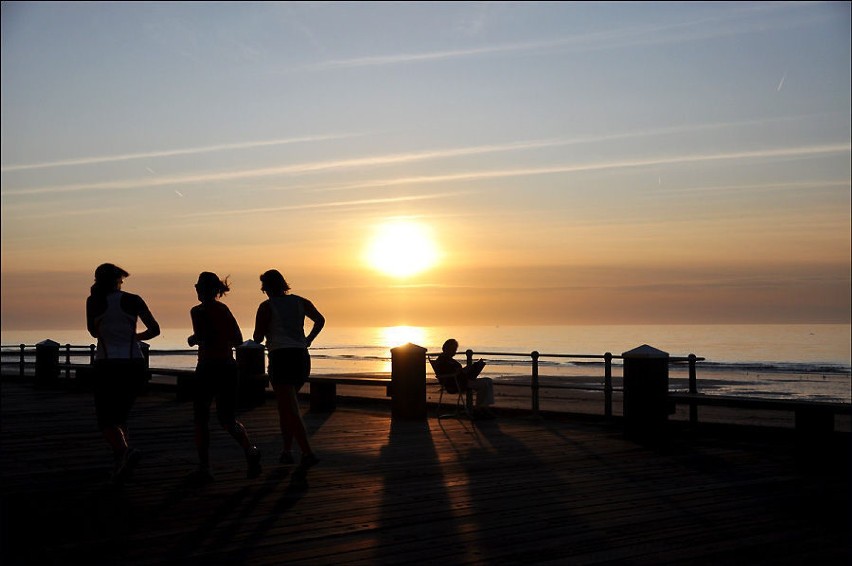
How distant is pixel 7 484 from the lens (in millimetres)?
8539

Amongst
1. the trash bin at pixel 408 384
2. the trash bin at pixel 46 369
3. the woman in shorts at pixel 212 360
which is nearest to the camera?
the woman in shorts at pixel 212 360

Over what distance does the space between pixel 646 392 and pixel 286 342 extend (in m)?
4.72

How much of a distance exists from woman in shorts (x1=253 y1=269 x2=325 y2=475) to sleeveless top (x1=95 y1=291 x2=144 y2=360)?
116 centimetres

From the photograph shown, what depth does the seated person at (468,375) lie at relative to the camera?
1409 centimetres

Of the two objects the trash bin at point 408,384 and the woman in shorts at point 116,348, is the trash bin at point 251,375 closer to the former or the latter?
the trash bin at point 408,384

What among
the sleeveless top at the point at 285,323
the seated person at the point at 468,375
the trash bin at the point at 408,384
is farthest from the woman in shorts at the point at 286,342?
the trash bin at the point at 408,384

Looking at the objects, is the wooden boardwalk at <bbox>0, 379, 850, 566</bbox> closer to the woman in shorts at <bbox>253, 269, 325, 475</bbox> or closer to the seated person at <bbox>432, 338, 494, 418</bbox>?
the woman in shorts at <bbox>253, 269, 325, 475</bbox>

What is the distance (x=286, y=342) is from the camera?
29.4 feet

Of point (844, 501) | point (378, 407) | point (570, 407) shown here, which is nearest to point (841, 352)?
point (570, 407)

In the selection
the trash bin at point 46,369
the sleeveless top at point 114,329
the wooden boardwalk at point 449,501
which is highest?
the sleeveless top at point 114,329

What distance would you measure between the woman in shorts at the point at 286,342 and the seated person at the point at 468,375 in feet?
16.6

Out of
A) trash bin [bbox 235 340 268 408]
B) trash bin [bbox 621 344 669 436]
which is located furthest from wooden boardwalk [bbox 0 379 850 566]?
trash bin [bbox 235 340 268 408]

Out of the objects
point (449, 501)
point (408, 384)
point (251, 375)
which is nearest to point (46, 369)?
Answer: point (251, 375)

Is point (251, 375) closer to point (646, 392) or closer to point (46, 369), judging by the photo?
point (646, 392)
